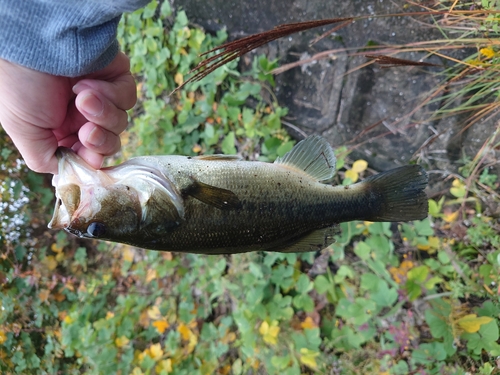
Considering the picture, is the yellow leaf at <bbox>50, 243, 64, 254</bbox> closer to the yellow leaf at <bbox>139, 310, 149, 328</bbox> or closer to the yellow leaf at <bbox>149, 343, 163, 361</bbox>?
the yellow leaf at <bbox>139, 310, 149, 328</bbox>

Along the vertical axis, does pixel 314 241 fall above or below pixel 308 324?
above

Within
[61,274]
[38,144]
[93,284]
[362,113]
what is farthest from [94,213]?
[61,274]

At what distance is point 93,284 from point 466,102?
368 centimetres

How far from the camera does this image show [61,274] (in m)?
4.33

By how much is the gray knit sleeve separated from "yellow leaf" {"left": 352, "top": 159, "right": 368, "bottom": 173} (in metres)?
1.83

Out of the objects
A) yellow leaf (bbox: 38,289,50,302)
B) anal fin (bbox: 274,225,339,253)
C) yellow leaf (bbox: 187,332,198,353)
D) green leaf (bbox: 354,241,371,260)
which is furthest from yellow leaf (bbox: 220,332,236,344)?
yellow leaf (bbox: 38,289,50,302)

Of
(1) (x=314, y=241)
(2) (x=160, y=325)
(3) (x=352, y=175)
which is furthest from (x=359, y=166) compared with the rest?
(2) (x=160, y=325)

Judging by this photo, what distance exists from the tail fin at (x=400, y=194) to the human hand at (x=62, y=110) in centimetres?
116

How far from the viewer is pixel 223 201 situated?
1554mm

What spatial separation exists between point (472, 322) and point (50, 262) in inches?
158

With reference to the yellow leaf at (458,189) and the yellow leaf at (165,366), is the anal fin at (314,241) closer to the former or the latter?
the yellow leaf at (458,189)

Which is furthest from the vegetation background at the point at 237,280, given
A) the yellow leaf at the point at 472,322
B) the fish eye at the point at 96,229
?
the fish eye at the point at 96,229

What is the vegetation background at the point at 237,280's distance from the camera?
8.13 feet

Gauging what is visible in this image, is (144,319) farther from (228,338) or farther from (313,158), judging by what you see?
(313,158)
